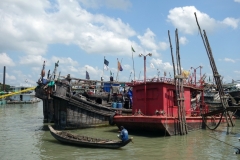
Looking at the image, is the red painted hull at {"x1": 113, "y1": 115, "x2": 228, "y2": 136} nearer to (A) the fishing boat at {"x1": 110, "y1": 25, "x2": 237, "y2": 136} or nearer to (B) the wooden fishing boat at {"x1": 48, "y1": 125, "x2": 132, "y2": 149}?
(A) the fishing boat at {"x1": 110, "y1": 25, "x2": 237, "y2": 136}

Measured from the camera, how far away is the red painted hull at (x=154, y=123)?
58.8 feet

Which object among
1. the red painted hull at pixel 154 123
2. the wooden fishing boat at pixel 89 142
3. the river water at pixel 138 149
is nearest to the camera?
the river water at pixel 138 149

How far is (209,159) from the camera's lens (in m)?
12.9

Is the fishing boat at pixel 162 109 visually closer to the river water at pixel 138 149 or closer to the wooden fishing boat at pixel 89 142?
the river water at pixel 138 149

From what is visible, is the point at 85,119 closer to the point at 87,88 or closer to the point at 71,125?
the point at 71,125

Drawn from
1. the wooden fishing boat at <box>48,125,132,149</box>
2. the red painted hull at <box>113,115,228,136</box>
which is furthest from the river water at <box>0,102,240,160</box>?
the red painted hull at <box>113,115,228,136</box>

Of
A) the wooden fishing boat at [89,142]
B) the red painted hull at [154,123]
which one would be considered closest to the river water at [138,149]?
the wooden fishing boat at [89,142]

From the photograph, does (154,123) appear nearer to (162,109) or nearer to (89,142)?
(162,109)

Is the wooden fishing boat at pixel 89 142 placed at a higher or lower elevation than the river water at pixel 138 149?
higher

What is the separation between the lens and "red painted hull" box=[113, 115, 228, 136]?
58.8 feet

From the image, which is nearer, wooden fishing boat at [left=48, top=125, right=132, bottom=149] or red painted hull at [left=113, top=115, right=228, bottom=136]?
wooden fishing boat at [left=48, top=125, right=132, bottom=149]

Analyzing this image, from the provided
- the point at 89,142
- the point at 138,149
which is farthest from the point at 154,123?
the point at 89,142

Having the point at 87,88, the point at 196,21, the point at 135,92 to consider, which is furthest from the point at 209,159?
the point at 87,88

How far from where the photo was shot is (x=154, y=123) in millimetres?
18000
